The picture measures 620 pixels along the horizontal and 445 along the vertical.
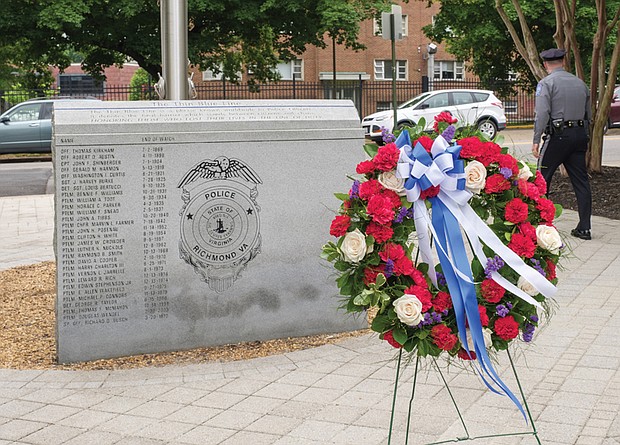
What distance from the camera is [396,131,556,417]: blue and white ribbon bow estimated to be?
3.79m

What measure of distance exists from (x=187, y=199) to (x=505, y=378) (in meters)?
2.22

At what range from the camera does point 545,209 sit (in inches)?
156

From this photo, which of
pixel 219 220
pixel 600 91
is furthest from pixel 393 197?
pixel 600 91

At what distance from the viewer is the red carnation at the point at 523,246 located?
12.6 ft

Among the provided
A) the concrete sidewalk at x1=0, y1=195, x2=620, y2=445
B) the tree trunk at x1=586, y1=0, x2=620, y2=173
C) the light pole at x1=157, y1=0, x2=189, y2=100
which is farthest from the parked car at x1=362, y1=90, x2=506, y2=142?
the concrete sidewalk at x1=0, y1=195, x2=620, y2=445

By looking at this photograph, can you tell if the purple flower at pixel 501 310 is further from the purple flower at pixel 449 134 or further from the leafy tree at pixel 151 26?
the leafy tree at pixel 151 26

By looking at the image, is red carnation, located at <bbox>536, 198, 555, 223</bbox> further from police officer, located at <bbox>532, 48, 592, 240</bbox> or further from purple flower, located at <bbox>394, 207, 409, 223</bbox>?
police officer, located at <bbox>532, 48, 592, 240</bbox>

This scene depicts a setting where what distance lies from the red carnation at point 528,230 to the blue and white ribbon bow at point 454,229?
0.12 m

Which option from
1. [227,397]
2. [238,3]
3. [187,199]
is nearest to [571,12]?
[187,199]

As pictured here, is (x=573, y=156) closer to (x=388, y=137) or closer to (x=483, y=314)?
(x=388, y=137)

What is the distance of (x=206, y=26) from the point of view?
34.2 m

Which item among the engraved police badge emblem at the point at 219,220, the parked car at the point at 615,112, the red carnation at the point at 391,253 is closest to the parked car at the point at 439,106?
the parked car at the point at 615,112

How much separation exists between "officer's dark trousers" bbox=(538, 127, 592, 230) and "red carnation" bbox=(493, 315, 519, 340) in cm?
648

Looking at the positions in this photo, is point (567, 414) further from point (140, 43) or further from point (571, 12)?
point (140, 43)
